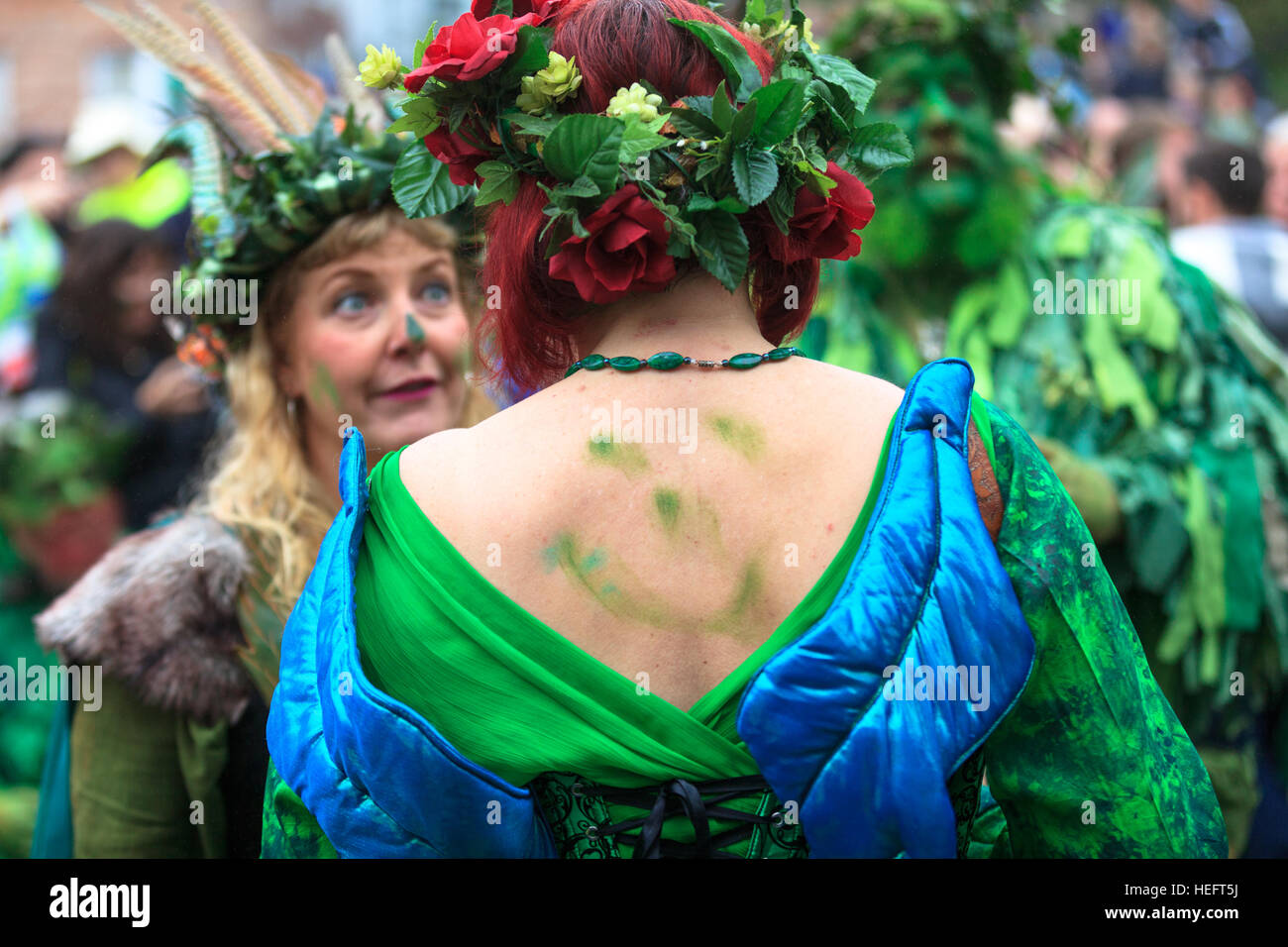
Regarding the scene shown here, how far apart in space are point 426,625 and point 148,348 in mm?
3667

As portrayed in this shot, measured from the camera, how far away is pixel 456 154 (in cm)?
168

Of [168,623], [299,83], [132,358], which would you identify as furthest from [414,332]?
[132,358]

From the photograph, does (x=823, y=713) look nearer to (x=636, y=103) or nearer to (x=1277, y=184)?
(x=636, y=103)

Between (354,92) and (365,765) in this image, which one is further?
(354,92)

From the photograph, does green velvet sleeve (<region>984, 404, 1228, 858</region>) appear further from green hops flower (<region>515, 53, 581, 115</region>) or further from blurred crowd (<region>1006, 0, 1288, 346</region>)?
blurred crowd (<region>1006, 0, 1288, 346</region>)

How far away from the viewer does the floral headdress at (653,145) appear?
151 centimetres

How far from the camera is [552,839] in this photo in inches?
61.3

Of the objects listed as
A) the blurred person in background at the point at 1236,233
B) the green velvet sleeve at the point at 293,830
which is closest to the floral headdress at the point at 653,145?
the green velvet sleeve at the point at 293,830

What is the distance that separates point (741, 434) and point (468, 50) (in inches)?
25.2

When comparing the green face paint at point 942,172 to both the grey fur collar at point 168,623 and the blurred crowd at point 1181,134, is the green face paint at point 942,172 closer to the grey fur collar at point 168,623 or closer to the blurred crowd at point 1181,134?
the blurred crowd at point 1181,134

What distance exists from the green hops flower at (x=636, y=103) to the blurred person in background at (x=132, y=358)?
3.23 metres

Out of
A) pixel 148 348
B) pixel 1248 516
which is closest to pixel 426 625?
→ pixel 1248 516

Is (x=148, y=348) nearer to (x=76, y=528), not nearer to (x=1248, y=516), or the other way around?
(x=76, y=528)

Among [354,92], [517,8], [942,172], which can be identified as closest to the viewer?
[517,8]
